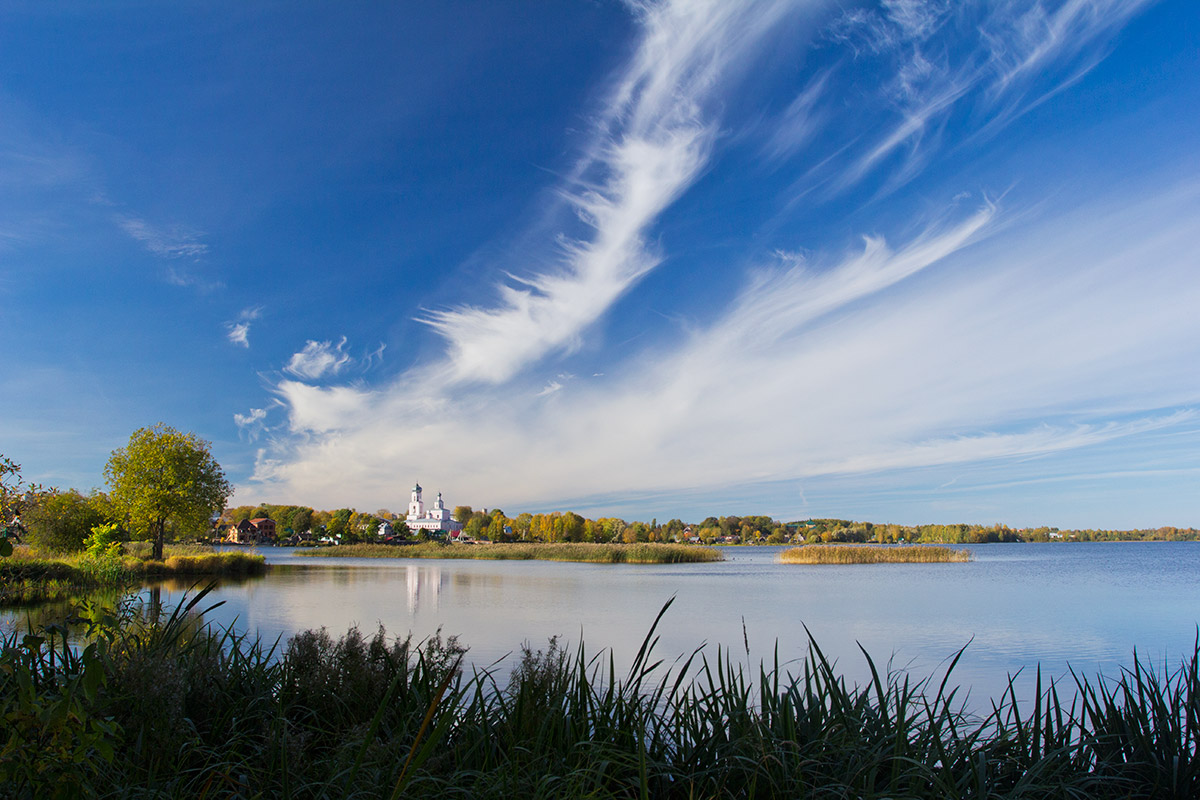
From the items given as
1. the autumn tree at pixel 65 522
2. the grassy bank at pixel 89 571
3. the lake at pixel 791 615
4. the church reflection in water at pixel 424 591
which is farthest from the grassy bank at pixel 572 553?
the autumn tree at pixel 65 522

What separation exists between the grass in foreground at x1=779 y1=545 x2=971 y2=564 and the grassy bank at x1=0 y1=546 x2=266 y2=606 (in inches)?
1163

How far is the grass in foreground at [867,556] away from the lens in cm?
3966

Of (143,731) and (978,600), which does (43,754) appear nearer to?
(143,731)

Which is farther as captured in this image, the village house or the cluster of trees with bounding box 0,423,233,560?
the village house

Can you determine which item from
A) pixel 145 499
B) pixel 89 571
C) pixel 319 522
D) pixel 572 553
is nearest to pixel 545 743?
pixel 89 571

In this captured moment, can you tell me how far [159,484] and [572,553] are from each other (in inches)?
1012

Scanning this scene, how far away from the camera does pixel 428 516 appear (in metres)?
130

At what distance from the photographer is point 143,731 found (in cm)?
281

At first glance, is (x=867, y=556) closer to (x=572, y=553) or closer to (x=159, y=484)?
(x=572, y=553)

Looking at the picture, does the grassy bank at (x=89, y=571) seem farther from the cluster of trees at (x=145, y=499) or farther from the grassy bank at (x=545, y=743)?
the grassy bank at (x=545, y=743)

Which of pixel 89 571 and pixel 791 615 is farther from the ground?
pixel 89 571

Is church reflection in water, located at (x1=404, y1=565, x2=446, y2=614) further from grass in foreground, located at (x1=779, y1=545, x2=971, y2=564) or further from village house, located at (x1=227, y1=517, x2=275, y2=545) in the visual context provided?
village house, located at (x1=227, y1=517, x2=275, y2=545)

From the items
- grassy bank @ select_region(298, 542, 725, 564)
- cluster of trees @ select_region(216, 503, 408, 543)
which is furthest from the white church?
grassy bank @ select_region(298, 542, 725, 564)

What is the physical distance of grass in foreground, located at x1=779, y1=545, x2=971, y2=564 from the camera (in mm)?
39656
